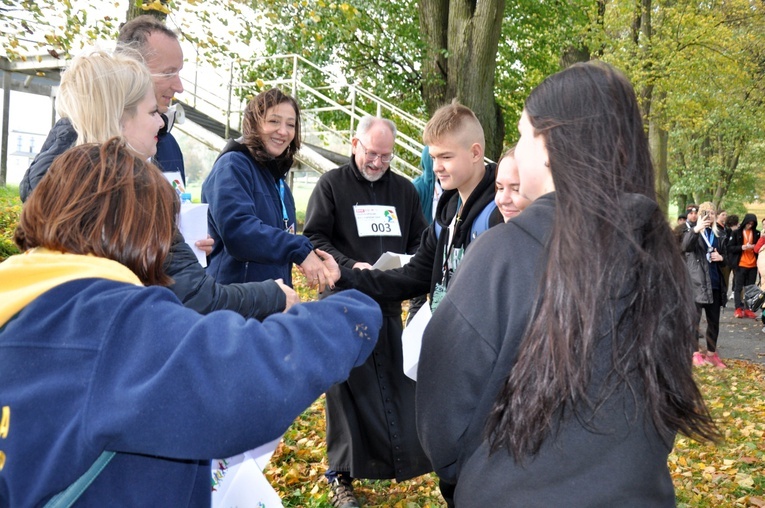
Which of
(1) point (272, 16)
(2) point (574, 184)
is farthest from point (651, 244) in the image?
(1) point (272, 16)

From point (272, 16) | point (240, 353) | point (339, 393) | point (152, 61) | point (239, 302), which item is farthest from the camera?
point (272, 16)

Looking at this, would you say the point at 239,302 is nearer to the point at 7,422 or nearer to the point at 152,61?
the point at 7,422

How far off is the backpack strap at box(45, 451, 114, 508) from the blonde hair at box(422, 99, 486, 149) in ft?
8.31

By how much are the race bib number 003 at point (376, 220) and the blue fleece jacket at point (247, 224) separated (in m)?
0.55

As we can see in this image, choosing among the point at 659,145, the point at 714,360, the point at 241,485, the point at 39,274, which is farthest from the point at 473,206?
the point at 659,145

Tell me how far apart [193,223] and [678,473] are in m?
4.39

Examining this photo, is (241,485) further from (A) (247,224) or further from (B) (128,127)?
(A) (247,224)

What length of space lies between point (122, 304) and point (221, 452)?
0.33m

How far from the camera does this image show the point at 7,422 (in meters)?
1.29

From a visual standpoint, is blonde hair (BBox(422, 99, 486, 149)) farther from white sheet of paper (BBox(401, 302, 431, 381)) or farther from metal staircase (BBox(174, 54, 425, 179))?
metal staircase (BBox(174, 54, 425, 179))

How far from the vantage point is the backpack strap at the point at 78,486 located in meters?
1.33

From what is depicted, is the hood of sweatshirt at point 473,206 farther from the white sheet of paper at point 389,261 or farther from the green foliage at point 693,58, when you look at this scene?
the green foliage at point 693,58

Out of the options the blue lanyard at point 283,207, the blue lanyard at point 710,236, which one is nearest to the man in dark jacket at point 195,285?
the blue lanyard at point 283,207

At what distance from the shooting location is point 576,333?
1565 mm
